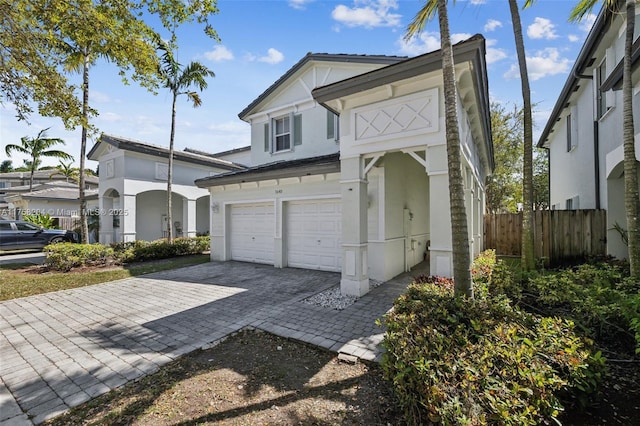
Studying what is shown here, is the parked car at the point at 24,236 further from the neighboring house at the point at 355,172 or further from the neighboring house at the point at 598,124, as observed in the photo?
the neighboring house at the point at 598,124

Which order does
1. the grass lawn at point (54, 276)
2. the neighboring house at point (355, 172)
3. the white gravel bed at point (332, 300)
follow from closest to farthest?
the neighboring house at point (355, 172)
the white gravel bed at point (332, 300)
the grass lawn at point (54, 276)

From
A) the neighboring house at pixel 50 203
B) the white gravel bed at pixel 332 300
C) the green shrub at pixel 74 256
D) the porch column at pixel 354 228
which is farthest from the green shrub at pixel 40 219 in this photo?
Answer: the porch column at pixel 354 228

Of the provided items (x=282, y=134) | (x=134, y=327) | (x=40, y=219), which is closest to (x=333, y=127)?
(x=282, y=134)

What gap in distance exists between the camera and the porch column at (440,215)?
5.39m

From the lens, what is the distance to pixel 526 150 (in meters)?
7.03

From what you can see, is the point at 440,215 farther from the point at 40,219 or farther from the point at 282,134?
the point at 40,219

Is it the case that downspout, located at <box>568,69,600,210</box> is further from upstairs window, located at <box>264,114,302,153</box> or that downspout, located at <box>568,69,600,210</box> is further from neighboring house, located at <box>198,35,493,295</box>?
A: upstairs window, located at <box>264,114,302,153</box>

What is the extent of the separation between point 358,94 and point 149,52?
5229 mm

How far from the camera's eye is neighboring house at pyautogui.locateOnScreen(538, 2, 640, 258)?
708 centimetres

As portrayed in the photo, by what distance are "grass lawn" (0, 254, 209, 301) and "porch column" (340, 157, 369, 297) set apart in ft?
25.2

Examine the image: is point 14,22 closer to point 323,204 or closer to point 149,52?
point 149,52

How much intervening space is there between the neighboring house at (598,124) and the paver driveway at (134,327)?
19.0 feet

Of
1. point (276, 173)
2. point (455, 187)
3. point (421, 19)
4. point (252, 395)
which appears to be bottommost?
point (252, 395)

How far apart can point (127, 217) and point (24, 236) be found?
17.8ft
